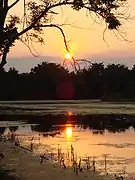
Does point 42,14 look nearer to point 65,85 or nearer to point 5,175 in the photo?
point 5,175

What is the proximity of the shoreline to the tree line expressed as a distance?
278 feet

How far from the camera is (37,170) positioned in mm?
15742

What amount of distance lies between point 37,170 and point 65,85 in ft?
335

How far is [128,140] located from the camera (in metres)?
27.0

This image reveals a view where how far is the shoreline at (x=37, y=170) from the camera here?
1457 cm

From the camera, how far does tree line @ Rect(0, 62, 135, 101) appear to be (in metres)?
107

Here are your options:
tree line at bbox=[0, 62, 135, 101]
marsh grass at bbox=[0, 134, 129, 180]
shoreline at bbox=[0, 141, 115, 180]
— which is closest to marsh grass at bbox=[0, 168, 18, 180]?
marsh grass at bbox=[0, 134, 129, 180]

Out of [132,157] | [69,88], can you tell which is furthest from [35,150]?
[69,88]

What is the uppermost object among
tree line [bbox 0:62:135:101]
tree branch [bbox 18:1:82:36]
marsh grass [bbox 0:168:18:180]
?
tree line [bbox 0:62:135:101]

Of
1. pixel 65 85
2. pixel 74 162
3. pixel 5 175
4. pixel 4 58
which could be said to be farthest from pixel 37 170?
pixel 65 85

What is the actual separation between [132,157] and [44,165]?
4.30 m

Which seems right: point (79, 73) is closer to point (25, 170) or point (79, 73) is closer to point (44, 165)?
point (25, 170)

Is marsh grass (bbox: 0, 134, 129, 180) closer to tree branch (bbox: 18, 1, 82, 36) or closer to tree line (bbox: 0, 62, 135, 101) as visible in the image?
tree branch (bbox: 18, 1, 82, 36)

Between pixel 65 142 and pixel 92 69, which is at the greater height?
pixel 92 69
